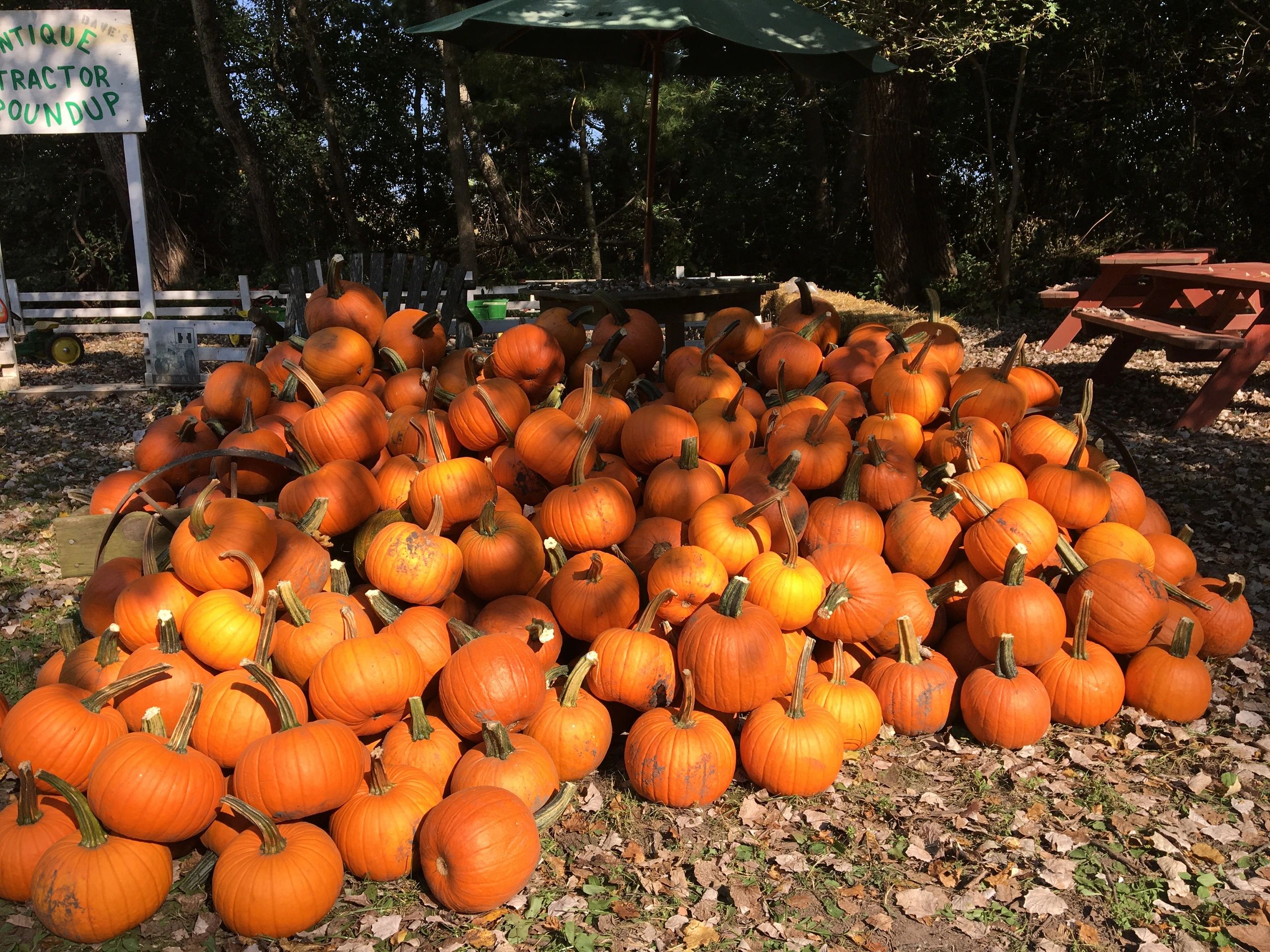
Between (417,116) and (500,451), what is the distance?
64.7ft

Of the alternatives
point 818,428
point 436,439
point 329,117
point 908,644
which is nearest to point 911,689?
point 908,644

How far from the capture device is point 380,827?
101 inches

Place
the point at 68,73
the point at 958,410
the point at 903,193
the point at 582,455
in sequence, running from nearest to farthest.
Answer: the point at 582,455, the point at 958,410, the point at 68,73, the point at 903,193

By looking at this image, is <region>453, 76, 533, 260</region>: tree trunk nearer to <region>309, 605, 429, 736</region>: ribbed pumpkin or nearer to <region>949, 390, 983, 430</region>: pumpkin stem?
<region>949, 390, 983, 430</region>: pumpkin stem

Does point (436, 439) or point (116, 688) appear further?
point (436, 439)

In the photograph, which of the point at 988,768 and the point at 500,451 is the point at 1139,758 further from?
the point at 500,451

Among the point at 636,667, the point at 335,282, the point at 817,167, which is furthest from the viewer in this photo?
the point at 817,167

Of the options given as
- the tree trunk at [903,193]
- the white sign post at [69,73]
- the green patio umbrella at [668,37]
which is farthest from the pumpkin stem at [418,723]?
the tree trunk at [903,193]

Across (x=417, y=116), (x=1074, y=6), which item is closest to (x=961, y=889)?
(x=1074, y=6)

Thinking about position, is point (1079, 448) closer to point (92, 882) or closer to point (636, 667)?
point (636, 667)

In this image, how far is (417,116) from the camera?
21188 mm

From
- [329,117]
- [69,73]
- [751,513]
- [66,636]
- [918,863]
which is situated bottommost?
[918,863]

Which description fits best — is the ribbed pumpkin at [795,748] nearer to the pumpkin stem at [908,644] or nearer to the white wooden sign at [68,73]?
the pumpkin stem at [908,644]

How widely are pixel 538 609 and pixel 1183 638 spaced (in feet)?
7.89
